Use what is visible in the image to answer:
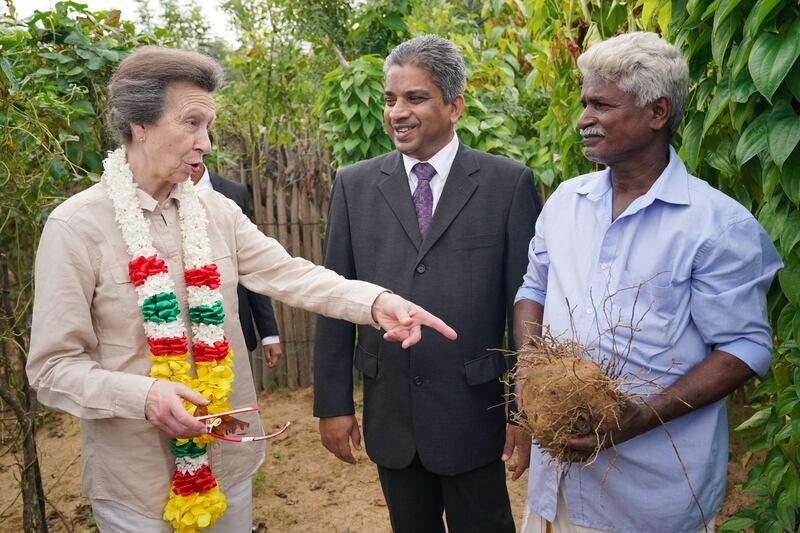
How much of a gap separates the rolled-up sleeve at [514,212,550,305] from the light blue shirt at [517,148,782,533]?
216 millimetres

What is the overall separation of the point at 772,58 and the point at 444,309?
134cm

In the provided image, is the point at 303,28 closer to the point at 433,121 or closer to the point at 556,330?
the point at 433,121

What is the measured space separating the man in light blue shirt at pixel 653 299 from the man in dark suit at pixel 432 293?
46 centimetres

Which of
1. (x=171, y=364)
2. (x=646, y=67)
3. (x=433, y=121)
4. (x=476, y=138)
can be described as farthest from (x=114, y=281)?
(x=476, y=138)

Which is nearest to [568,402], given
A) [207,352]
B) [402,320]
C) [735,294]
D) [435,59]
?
[735,294]

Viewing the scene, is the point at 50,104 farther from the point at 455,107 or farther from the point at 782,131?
the point at 782,131

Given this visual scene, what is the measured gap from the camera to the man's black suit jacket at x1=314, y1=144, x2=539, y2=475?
270 centimetres

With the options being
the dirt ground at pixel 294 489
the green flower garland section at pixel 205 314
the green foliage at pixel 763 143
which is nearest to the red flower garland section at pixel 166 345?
the green flower garland section at pixel 205 314

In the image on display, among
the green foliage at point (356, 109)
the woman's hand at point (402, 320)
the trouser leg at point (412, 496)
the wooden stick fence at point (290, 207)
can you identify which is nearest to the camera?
the woman's hand at point (402, 320)

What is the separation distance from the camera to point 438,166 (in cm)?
282

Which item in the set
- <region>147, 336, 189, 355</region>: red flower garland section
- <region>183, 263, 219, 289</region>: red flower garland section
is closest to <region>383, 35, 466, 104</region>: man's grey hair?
<region>183, 263, 219, 289</region>: red flower garland section

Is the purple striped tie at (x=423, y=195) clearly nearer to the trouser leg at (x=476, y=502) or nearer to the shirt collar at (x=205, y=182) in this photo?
the trouser leg at (x=476, y=502)

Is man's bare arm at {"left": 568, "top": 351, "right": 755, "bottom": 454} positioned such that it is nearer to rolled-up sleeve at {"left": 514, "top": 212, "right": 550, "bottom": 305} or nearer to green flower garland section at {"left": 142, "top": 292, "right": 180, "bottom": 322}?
rolled-up sleeve at {"left": 514, "top": 212, "right": 550, "bottom": 305}

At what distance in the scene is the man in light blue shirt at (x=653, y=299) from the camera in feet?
6.56
